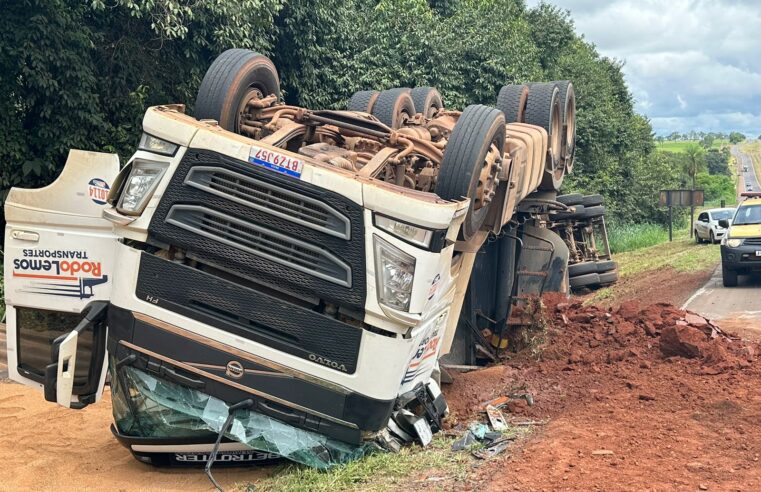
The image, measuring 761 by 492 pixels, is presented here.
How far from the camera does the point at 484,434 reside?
18.0 ft

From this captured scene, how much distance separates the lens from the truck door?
18.0ft

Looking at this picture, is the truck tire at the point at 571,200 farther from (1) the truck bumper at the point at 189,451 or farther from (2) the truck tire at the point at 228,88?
(1) the truck bumper at the point at 189,451

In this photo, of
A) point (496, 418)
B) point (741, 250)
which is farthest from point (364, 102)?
point (741, 250)

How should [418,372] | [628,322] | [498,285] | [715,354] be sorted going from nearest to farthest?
[418,372] → [715,354] → [628,322] → [498,285]

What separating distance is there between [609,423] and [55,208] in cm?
396

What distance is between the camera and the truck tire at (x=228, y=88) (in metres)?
6.03

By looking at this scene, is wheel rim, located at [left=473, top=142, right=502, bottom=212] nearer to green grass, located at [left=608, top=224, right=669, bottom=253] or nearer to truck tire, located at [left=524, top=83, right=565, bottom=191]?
truck tire, located at [left=524, top=83, right=565, bottom=191]

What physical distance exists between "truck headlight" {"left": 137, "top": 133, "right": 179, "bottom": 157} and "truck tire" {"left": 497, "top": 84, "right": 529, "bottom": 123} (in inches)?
206

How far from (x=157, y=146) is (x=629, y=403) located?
3.67 metres

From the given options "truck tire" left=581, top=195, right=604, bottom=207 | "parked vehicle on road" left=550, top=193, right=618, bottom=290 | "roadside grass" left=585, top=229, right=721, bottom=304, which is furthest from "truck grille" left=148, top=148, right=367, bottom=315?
"truck tire" left=581, top=195, right=604, bottom=207

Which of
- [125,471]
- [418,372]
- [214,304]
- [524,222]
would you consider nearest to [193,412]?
[214,304]

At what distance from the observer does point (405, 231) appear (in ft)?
15.3

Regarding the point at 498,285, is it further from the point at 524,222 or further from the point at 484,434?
the point at 484,434

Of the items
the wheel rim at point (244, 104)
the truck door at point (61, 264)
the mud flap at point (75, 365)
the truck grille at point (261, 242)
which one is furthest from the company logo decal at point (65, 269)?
the wheel rim at point (244, 104)
